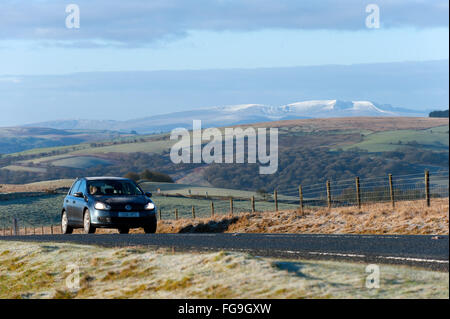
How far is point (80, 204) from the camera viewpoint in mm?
22297

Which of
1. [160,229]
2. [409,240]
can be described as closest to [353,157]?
[160,229]

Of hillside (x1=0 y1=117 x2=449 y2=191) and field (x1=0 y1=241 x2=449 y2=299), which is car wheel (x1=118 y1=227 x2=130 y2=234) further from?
hillside (x1=0 y1=117 x2=449 y2=191)

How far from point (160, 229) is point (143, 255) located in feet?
58.5

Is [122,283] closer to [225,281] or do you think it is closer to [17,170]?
[225,281]

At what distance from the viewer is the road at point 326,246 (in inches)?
495

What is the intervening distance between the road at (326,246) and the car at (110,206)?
1.21 meters

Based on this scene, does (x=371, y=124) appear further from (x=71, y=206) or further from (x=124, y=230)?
(x=71, y=206)

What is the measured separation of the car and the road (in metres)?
1.21

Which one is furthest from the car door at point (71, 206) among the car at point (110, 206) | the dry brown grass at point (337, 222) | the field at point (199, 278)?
the field at point (199, 278)

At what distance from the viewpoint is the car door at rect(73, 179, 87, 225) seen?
2216cm

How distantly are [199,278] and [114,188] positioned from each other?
1219cm

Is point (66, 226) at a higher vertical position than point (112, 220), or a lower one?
lower

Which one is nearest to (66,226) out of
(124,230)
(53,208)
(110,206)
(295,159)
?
(124,230)

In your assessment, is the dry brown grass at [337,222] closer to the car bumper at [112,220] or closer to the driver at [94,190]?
the car bumper at [112,220]
